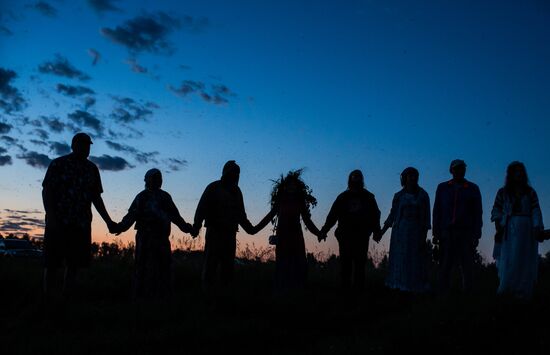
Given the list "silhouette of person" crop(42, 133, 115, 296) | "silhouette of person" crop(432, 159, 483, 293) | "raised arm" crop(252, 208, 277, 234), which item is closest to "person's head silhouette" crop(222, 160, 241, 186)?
"raised arm" crop(252, 208, 277, 234)

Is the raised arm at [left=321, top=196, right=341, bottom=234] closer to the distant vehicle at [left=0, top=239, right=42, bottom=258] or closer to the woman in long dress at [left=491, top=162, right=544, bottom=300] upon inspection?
the woman in long dress at [left=491, top=162, right=544, bottom=300]

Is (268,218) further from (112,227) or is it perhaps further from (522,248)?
(522,248)

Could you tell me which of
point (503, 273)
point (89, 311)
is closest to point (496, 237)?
point (503, 273)

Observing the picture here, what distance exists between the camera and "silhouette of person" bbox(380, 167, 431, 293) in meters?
11.8

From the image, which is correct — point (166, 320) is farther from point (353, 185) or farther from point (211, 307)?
point (353, 185)

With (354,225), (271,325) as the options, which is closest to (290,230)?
(354,225)

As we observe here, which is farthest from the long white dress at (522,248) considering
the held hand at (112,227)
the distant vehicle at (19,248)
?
the distant vehicle at (19,248)

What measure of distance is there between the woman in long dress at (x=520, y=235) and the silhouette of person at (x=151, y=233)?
545 cm

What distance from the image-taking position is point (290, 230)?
11391mm

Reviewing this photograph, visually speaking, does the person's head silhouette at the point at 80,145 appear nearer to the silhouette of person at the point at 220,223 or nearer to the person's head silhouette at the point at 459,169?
the silhouette of person at the point at 220,223

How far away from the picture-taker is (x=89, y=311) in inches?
316

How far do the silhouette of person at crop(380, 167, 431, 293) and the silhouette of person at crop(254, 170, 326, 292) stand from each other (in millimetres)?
1593

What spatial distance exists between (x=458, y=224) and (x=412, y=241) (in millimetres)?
1033

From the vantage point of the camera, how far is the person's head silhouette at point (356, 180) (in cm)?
1137
